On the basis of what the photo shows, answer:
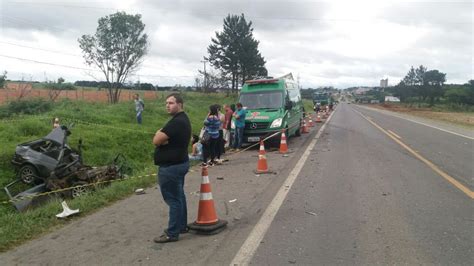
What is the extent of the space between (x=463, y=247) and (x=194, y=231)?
3323 mm

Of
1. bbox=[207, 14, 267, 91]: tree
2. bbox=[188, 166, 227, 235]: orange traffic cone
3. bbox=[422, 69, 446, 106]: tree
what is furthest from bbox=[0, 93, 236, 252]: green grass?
bbox=[422, 69, 446, 106]: tree

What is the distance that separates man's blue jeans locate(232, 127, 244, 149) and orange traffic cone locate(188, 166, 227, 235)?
951cm

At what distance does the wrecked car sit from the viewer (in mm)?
10578

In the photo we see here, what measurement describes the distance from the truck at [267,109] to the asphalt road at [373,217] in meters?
4.34

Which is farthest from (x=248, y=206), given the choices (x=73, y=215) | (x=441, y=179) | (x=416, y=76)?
(x=416, y=76)

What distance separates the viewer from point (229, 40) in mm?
58250

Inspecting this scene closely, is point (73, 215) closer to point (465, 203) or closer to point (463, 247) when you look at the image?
point (463, 247)

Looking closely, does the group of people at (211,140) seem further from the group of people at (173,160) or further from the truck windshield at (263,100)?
the group of people at (173,160)

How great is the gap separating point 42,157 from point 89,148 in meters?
4.57

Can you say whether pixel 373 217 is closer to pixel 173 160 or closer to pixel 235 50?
pixel 173 160

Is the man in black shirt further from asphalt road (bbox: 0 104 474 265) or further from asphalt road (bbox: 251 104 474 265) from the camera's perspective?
asphalt road (bbox: 251 104 474 265)

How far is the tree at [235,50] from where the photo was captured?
57.9 m

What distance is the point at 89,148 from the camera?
1516cm

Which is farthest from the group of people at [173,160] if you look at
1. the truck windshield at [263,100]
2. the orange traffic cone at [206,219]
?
the truck windshield at [263,100]
